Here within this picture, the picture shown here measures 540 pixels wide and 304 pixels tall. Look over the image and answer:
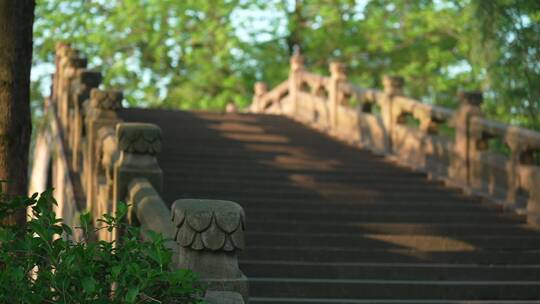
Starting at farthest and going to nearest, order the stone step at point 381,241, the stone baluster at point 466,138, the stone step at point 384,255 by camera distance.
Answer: the stone baluster at point 466,138 → the stone step at point 381,241 → the stone step at point 384,255

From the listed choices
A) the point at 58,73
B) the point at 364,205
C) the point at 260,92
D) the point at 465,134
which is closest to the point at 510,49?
the point at 465,134

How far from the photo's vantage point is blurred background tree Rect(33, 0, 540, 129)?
31.3 metres

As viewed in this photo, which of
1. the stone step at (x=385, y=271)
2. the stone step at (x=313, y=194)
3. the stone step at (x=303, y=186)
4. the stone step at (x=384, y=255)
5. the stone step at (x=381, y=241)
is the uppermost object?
the stone step at (x=303, y=186)

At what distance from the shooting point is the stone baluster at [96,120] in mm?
13492

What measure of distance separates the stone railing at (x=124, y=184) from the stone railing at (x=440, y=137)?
4684mm

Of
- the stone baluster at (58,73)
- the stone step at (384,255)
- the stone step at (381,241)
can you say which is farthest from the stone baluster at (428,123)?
the stone baluster at (58,73)

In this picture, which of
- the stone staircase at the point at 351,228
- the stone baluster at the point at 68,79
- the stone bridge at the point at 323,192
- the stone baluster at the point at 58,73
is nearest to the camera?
the stone bridge at the point at 323,192

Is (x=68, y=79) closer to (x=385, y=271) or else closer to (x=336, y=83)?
(x=336, y=83)

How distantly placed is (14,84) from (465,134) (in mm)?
9609

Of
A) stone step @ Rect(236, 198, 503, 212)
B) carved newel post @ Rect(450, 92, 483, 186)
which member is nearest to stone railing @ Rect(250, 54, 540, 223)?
carved newel post @ Rect(450, 92, 483, 186)

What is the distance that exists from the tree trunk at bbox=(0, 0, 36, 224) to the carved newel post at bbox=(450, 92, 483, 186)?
9360 millimetres

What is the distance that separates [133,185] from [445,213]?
488 cm

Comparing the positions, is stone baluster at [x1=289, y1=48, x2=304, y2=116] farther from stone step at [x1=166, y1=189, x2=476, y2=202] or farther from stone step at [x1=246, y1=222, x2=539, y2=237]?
stone step at [x1=246, y1=222, x2=539, y2=237]

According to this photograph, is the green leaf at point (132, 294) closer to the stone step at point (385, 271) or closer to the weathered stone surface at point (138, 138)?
the weathered stone surface at point (138, 138)
